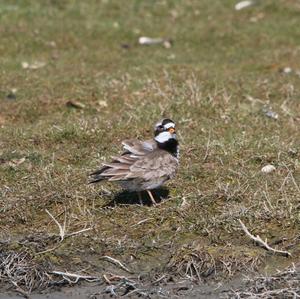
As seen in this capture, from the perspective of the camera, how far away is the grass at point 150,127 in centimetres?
798

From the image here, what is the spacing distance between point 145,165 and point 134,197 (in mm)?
553

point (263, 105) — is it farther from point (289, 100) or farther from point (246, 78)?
point (246, 78)

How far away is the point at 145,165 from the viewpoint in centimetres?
844

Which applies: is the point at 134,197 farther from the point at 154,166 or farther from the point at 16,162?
the point at 16,162

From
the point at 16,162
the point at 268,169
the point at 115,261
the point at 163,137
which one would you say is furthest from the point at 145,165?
the point at 16,162

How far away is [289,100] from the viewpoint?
11.8m

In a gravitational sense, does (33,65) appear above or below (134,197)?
below

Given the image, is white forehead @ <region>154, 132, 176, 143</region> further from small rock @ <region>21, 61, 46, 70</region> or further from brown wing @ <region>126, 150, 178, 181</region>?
small rock @ <region>21, 61, 46, 70</region>

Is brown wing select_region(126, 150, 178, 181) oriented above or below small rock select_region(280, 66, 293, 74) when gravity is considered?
above

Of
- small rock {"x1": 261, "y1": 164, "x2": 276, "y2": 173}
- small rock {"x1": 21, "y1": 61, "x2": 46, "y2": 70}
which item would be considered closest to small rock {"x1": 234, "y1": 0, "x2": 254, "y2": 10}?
small rock {"x1": 21, "y1": 61, "x2": 46, "y2": 70}

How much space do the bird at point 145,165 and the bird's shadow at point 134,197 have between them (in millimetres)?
87

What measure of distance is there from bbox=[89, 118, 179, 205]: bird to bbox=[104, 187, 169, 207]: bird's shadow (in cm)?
9

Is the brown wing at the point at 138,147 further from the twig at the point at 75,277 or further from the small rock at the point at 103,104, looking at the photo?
the small rock at the point at 103,104

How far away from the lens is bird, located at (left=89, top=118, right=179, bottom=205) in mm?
8273
